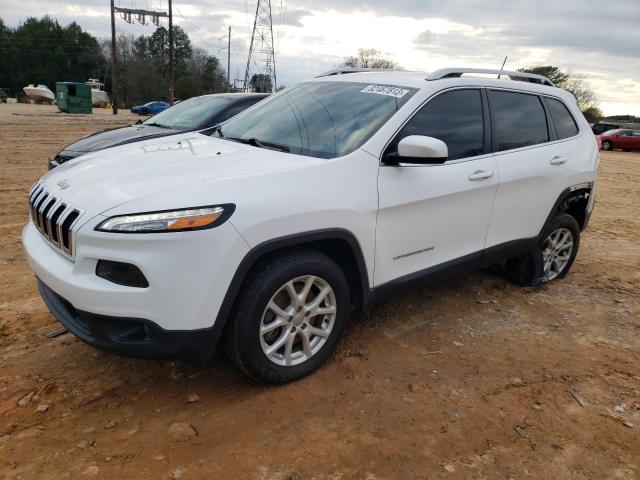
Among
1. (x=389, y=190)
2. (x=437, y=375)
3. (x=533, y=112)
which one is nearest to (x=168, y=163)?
(x=389, y=190)

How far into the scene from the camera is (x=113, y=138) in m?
6.71

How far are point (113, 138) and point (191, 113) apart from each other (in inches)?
48.7

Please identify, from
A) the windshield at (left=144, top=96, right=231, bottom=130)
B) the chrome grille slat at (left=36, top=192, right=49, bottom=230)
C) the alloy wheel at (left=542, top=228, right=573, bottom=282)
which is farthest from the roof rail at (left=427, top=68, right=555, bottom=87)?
the windshield at (left=144, top=96, right=231, bottom=130)

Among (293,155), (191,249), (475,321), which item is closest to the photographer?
(191,249)

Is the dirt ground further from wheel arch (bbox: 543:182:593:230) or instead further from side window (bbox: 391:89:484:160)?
side window (bbox: 391:89:484:160)

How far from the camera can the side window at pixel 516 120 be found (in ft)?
13.1

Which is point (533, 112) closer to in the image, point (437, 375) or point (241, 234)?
point (437, 375)

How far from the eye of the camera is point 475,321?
4.14 m

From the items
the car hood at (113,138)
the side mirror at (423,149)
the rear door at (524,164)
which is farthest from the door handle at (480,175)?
the car hood at (113,138)

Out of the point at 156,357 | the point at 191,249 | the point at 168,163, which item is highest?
the point at 168,163

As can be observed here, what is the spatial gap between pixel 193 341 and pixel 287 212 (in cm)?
81

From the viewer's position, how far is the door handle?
145 inches

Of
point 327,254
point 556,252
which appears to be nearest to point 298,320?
point 327,254

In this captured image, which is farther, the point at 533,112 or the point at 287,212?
the point at 533,112
